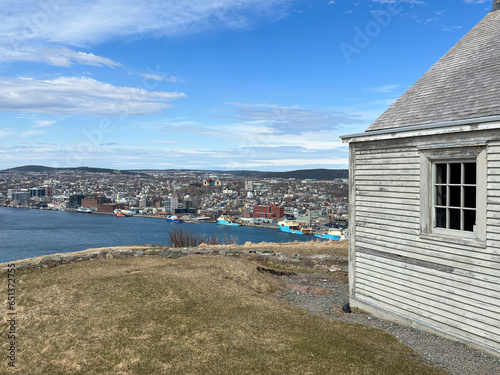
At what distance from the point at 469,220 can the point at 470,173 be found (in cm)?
96

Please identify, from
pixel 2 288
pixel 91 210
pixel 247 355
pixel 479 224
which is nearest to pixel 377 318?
pixel 479 224

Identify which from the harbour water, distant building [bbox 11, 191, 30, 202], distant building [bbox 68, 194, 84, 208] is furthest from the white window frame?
distant building [bbox 11, 191, 30, 202]

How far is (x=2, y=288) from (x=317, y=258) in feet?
37.7

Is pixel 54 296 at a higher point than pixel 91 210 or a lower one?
higher

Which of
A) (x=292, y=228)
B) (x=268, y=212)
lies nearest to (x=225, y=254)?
(x=292, y=228)

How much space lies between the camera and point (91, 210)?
406 ft

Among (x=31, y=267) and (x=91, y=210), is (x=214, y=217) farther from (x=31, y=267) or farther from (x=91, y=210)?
(x=31, y=267)

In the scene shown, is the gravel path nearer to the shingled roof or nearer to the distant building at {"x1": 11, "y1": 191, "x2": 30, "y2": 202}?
the shingled roof

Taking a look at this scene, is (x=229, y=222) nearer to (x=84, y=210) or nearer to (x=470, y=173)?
(x=84, y=210)

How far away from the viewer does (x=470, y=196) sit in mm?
7824

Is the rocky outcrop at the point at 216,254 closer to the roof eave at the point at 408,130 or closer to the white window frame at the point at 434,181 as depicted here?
the roof eave at the point at 408,130

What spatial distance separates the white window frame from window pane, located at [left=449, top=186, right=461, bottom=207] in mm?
350

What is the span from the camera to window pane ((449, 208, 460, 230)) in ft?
26.6

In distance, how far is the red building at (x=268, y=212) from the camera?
100 m
